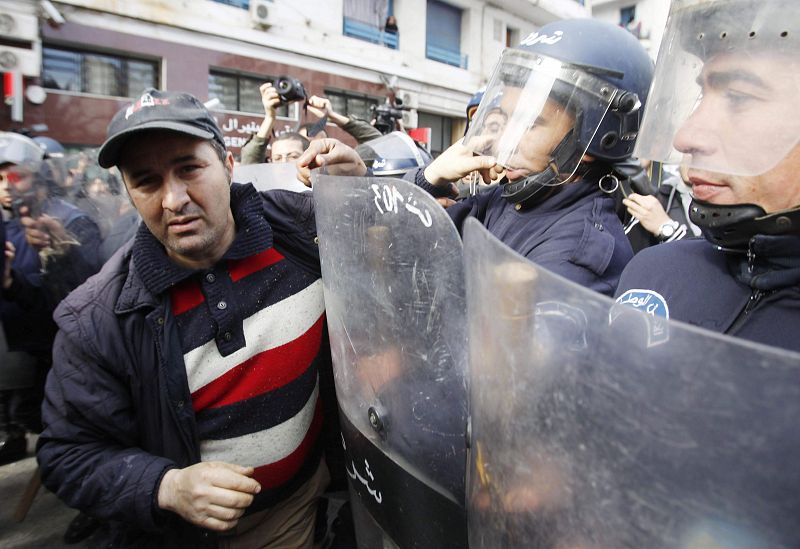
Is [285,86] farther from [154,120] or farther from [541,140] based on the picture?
[541,140]

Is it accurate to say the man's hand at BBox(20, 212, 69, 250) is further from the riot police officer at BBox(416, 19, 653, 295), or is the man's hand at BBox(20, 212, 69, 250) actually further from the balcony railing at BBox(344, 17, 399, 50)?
the balcony railing at BBox(344, 17, 399, 50)

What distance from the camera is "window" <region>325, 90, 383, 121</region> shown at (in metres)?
13.1

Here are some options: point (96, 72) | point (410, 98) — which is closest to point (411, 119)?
point (410, 98)

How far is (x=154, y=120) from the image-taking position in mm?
1437

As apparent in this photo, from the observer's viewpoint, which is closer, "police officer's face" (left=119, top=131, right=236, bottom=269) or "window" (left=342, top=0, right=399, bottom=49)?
"police officer's face" (left=119, top=131, right=236, bottom=269)

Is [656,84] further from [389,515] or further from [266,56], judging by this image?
[266,56]

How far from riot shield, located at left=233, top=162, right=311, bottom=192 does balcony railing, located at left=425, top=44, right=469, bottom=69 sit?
1411cm

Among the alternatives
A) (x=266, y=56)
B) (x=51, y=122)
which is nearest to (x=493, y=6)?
(x=266, y=56)

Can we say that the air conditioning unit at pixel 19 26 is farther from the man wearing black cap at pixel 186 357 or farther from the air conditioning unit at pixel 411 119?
the man wearing black cap at pixel 186 357

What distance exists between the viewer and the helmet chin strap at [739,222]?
2.78ft

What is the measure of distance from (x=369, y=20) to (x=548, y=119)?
538 inches

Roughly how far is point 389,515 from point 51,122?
407 inches

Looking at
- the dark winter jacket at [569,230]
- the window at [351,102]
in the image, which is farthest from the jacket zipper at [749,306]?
the window at [351,102]

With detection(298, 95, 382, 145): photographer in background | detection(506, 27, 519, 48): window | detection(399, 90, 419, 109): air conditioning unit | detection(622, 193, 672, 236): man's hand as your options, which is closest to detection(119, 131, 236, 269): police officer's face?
detection(622, 193, 672, 236): man's hand
